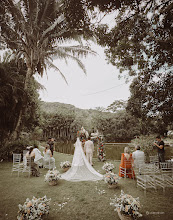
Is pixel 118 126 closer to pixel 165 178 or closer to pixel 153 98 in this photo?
pixel 165 178

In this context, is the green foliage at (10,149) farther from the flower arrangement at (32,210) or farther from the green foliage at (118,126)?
the green foliage at (118,126)

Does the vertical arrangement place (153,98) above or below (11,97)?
below

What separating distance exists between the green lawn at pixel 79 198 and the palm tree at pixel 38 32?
6187 millimetres

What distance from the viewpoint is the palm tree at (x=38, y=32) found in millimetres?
8891

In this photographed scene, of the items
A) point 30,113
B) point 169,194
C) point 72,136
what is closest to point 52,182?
point 169,194

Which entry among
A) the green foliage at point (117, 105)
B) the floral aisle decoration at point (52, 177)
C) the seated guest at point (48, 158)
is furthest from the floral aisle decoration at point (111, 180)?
the green foliage at point (117, 105)

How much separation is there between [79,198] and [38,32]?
1006 cm

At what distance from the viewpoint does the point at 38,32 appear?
32.3ft

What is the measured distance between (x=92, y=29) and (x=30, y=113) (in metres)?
10.4

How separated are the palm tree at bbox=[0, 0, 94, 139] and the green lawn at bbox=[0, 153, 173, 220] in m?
6.19

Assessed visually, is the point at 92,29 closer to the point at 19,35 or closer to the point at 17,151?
the point at 19,35

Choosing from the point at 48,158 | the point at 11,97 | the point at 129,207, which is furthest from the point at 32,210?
the point at 11,97

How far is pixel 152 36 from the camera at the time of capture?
13.0 feet

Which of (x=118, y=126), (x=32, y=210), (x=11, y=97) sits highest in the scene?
(x=11, y=97)
